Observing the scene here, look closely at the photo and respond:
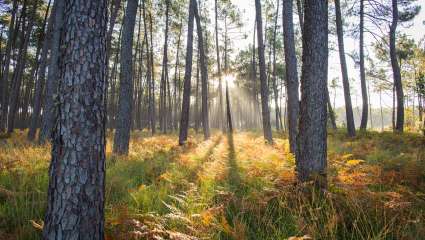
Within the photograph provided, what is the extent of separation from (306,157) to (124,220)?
316 centimetres

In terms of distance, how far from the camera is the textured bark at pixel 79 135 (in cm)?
268

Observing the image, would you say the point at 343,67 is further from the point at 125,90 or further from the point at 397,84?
the point at 125,90

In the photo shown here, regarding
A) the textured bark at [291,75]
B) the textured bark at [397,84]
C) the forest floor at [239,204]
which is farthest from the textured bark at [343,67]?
the forest floor at [239,204]

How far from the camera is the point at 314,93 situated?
5.10 metres

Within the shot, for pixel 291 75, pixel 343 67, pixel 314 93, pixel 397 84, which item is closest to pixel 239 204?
pixel 314 93

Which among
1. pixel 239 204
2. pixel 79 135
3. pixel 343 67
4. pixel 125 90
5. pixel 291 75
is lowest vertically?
pixel 239 204

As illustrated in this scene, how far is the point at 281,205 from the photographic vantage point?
4113 millimetres

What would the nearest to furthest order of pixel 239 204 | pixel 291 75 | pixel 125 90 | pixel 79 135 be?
pixel 79 135, pixel 239 204, pixel 291 75, pixel 125 90

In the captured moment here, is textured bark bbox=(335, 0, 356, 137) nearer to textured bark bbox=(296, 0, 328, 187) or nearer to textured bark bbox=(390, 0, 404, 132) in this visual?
textured bark bbox=(390, 0, 404, 132)

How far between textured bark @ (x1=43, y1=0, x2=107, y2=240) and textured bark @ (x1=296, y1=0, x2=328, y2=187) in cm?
344

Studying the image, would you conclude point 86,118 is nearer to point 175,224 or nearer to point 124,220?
point 124,220

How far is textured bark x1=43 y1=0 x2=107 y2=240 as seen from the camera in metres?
2.68

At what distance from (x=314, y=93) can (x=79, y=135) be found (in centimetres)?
379

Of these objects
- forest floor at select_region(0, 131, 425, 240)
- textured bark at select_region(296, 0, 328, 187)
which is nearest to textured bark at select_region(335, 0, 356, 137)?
forest floor at select_region(0, 131, 425, 240)
